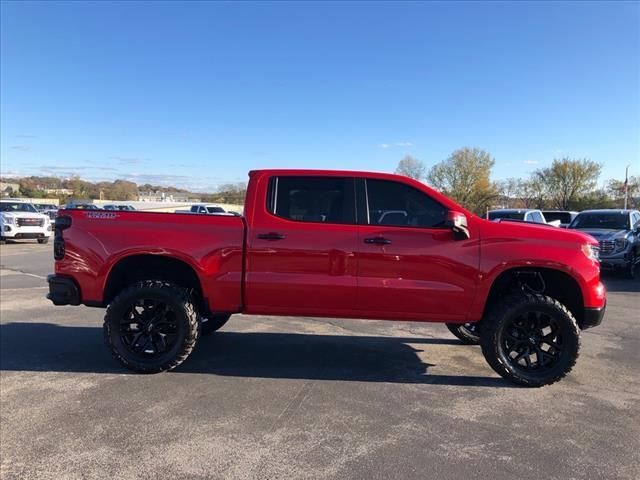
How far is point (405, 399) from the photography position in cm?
418

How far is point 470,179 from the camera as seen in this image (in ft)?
209

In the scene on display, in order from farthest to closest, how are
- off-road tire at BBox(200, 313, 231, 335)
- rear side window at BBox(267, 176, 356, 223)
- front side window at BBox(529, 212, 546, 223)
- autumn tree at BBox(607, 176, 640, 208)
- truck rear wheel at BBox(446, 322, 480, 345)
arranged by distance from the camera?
1. autumn tree at BBox(607, 176, 640, 208)
2. front side window at BBox(529, 212, 546, 223)
3. off-road tire at BBox(200, 313, 231, 335)
4. truck rear wheel at BBox(446, 322, 480, 345)
5. rear side window at BBox(267, 176, 356, 223)

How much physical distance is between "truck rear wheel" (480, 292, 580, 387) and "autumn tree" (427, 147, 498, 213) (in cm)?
6023

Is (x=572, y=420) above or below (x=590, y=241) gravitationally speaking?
below

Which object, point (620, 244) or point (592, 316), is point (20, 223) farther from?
point (592, 316)

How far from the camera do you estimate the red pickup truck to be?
4492 mm

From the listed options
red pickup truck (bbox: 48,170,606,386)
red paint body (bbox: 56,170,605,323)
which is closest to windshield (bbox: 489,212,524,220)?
red pickup truck (bbox: 48,170,606,386)

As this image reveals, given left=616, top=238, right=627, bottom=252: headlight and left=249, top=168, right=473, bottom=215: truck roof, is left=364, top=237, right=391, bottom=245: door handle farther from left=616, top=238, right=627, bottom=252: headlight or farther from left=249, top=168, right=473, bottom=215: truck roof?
left=616, top=238, right=627, bottom=252: headlight

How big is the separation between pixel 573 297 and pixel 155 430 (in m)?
4.00

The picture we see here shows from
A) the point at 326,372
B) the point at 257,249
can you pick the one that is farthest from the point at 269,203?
the point at 326,372

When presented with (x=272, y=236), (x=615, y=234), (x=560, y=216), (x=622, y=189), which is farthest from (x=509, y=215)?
(x=622, y=189)

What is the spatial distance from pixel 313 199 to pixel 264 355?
191cm

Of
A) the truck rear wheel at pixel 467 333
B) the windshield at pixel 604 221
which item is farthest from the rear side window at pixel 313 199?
the windshield at pixel 604 221

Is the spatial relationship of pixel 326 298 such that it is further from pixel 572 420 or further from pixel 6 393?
pixel 6 393
